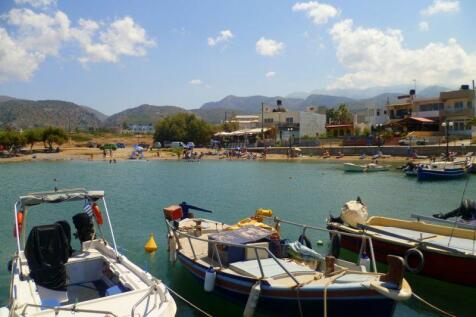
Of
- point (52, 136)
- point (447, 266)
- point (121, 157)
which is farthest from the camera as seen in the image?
point (52, 136)

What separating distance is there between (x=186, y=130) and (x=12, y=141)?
44516 millimetres

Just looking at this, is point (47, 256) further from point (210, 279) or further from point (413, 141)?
point (413, 141)

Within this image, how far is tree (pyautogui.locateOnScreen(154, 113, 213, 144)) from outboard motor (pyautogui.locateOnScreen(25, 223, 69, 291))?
115 metres

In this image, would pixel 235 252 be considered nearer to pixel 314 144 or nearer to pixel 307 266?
pixel 307 266

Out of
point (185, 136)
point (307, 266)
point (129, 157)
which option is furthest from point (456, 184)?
point (185, 136)

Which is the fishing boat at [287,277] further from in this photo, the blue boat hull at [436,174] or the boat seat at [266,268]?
the blue boat hull at [436,174]

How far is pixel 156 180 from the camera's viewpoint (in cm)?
5950

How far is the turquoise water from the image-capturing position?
16000mm

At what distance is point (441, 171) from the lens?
175 feet

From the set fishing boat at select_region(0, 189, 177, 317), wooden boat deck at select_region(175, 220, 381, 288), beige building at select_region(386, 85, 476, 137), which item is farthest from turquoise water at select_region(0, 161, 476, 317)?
beige building at select_region(386, 85, 476, 137)

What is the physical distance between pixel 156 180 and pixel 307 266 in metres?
47.2

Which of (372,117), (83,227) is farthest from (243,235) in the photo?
(372,117)

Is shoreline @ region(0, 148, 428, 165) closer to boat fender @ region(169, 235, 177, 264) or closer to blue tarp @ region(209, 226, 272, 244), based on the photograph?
boat fender @ region(169, 235, 177, 264)

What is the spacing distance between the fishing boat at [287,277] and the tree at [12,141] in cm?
10686
